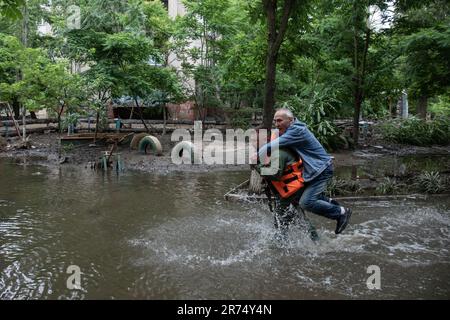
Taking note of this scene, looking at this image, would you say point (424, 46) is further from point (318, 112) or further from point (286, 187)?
point (286, 187)

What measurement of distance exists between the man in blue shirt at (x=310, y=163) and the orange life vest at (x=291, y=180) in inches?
2.9

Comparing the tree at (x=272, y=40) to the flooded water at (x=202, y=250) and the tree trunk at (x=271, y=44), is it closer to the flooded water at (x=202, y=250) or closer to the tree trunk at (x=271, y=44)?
the tree trunk at (x=271, y=44)

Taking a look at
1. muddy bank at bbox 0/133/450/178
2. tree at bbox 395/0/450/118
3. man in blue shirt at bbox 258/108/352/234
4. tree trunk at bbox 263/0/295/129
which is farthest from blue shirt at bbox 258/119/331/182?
tree at bbox 395/0/450/118

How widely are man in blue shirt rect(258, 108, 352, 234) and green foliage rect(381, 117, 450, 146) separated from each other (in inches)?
637

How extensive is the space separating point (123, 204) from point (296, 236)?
148 inches

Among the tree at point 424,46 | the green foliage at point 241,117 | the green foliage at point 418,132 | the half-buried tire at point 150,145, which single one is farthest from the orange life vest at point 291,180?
the green foliage at point 418,132

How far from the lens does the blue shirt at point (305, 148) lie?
5703 mm

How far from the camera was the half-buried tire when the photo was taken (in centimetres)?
1544

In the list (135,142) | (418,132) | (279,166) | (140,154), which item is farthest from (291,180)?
(418,132)

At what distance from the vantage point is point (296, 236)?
609 cm

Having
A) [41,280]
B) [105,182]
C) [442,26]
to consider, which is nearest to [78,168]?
[105,182]

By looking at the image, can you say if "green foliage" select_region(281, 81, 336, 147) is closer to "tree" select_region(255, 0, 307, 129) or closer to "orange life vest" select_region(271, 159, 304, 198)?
"tree" select_region(255, 0, 307, 129)

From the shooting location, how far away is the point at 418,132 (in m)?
20.9
